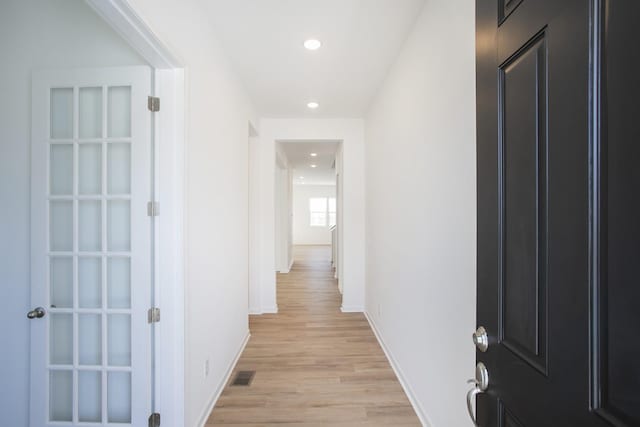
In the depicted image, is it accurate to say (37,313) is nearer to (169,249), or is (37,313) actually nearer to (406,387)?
(169,249)

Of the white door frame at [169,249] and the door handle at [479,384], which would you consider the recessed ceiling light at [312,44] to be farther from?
the door handle at [479,384]

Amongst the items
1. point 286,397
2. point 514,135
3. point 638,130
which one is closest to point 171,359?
point 286,397

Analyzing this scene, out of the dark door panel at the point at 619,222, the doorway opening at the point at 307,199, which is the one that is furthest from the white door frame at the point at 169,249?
the doorway opening at the point at 307,199

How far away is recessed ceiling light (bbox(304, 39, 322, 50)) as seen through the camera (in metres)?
2.36

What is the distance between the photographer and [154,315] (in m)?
1.65

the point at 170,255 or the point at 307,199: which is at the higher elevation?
the point at 307,199

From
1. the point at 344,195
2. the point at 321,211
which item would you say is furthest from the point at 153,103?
the point at 321,211

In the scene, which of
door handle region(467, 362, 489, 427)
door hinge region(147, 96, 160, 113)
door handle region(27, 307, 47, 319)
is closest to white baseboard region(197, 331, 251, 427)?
door handle region(27, 307, 47, 319)

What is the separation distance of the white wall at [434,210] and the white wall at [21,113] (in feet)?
5.75

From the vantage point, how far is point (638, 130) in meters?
0.43

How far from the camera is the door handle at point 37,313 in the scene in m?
1.60

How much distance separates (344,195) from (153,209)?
9.60ft

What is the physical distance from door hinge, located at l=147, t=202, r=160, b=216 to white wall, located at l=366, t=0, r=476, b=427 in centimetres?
156

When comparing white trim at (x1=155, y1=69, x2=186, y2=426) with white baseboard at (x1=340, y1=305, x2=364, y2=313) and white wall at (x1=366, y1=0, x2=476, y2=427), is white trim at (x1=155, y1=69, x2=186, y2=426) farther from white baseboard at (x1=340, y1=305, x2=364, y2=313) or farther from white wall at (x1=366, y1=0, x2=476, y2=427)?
white baseboard at (x1=340, y1=305, x2=364, y2=313)
